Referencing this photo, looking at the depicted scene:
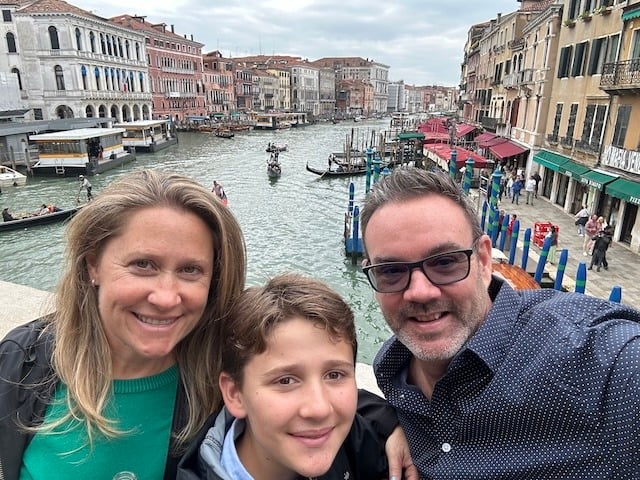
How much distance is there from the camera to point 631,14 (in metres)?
10.4

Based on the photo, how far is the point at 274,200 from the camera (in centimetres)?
1853

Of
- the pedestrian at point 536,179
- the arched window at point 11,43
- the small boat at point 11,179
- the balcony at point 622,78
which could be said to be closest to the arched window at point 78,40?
the arched window at point 11,43

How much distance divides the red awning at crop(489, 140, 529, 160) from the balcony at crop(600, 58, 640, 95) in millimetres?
6337

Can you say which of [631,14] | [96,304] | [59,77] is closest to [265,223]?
[631,14]

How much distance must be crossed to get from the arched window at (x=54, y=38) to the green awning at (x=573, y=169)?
3281cm

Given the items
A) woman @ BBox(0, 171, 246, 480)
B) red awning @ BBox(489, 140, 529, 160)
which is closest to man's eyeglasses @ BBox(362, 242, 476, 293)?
woman @ BBox(0, 171, 246, 480)

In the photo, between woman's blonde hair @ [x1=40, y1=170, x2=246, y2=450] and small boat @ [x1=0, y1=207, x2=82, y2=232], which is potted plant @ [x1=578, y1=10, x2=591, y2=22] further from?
woman's blonde hair @ [x1=40, y1=170, x2=246, y2=450]

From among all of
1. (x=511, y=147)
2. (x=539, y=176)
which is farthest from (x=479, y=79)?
(x=539, y=176)

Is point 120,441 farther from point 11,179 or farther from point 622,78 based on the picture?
point 11,179

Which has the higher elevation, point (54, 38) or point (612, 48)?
point (54, 38)

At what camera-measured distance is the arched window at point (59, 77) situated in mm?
32281

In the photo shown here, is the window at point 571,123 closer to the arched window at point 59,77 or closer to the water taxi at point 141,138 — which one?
the water taxi at point 141,138

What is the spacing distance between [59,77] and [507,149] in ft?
99.4

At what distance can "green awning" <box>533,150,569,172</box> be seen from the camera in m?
14.0
